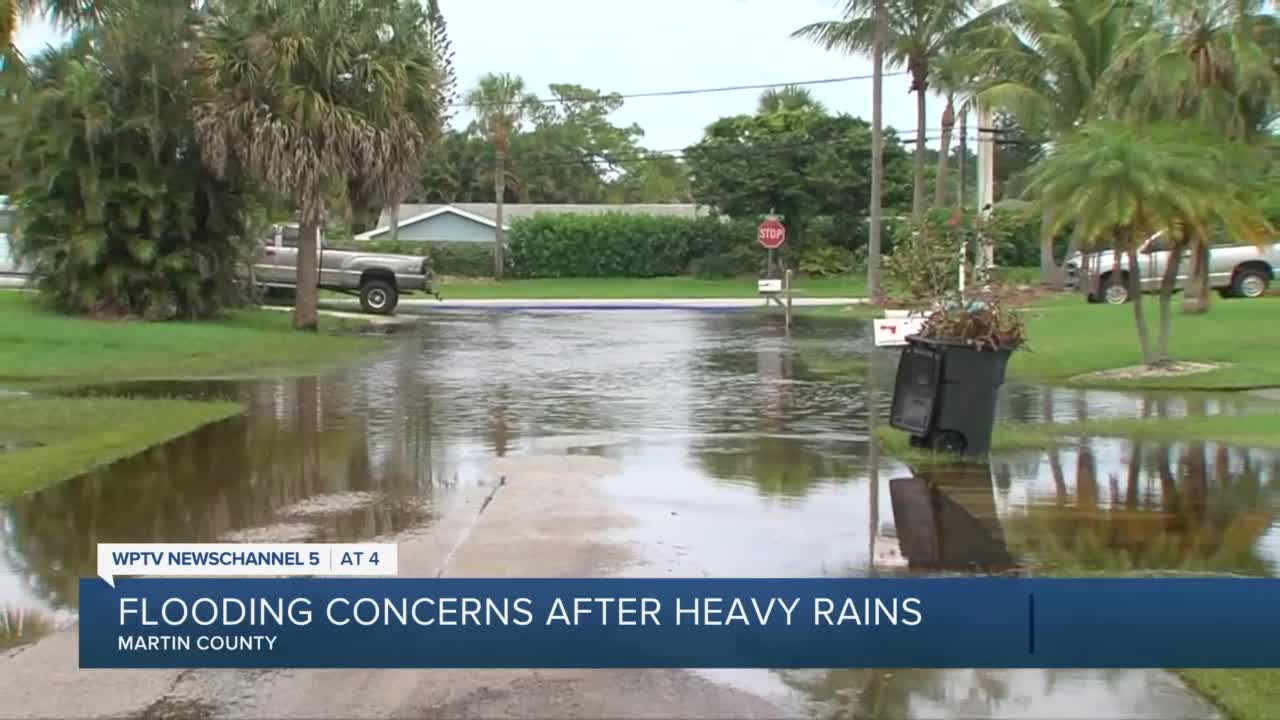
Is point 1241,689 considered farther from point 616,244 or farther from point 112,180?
point 616,244

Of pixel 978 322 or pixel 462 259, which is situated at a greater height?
pixel 462 259

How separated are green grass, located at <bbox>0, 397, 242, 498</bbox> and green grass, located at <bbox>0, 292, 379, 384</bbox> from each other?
3.23 meters

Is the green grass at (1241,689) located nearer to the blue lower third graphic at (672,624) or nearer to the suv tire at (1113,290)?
the blue lower third graphic at (672,624)

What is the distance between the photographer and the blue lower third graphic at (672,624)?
18.6ft

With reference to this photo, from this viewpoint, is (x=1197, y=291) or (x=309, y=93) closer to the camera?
(x=309, y=93)

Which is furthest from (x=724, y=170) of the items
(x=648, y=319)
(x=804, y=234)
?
(x=648, y=319)

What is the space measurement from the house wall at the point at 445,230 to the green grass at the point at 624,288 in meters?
9.13

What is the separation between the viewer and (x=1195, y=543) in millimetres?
8359

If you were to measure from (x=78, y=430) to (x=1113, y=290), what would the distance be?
26.1m

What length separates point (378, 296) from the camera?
108ft

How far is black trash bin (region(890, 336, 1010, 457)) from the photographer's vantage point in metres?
11.2

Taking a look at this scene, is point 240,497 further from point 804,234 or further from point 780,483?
point 804,234

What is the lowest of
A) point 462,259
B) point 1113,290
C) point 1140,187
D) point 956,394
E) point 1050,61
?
point 956,394

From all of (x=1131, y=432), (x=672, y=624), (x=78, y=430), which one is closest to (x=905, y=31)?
(x=1131, y=432)
